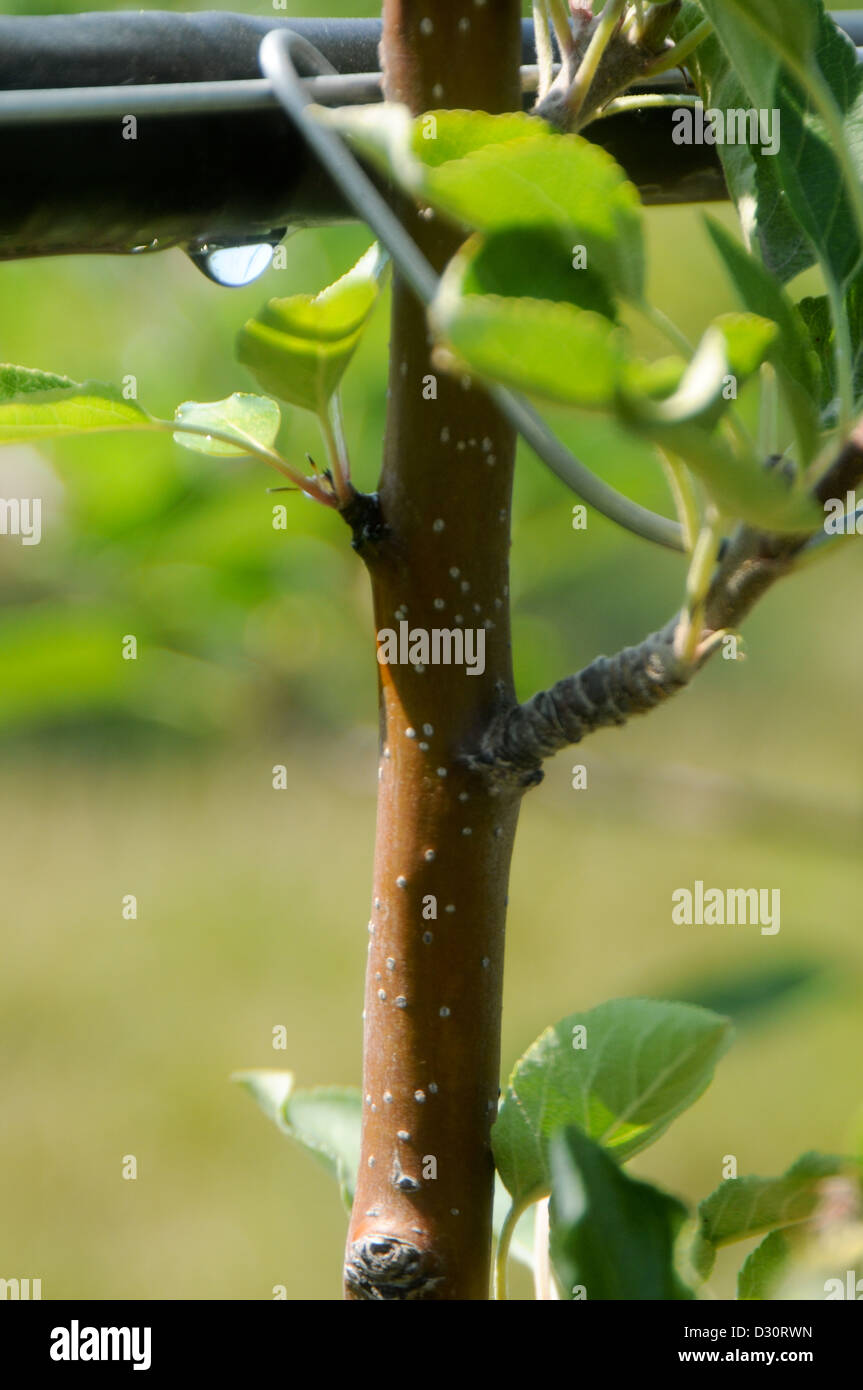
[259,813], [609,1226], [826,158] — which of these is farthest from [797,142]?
[259,813]

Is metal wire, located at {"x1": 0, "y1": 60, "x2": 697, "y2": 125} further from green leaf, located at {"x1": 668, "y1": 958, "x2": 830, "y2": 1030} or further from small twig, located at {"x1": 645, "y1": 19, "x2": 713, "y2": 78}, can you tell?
green leaf, located at {"x1": 668, "y1": 958, "x2": 830, "y2": 1030}

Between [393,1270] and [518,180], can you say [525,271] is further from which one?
[393,1270]

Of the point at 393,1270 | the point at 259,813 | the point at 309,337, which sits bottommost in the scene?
the point at 393,1270

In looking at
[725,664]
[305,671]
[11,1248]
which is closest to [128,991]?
[11,1248]

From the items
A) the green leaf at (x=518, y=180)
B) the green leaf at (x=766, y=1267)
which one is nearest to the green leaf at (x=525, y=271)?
the green leaf at (x=518, y=180)

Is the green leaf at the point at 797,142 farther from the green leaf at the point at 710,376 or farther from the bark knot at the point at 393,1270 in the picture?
the bark knot at the point at 393,1270

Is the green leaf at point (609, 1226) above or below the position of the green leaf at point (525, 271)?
below
